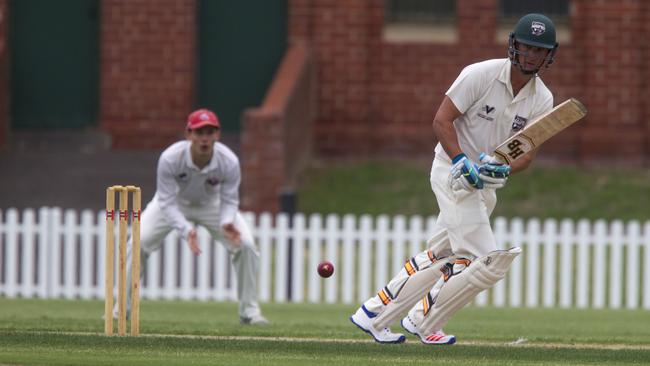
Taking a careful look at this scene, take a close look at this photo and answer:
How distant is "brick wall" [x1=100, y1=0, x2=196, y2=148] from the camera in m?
20.3

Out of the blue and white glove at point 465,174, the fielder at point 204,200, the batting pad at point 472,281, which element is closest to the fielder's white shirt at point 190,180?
the fielder at point 204,200

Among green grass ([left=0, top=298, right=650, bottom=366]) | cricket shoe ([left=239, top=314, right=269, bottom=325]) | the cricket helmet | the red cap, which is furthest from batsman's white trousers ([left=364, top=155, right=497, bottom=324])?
cricket shoe ([left=239, top=314, right=269, bottom=325])

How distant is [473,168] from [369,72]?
39.0 feet

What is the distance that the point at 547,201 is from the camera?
19.0 metres

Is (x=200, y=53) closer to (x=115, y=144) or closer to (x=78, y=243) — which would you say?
(x=115, y=144)

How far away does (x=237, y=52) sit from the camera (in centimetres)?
2058

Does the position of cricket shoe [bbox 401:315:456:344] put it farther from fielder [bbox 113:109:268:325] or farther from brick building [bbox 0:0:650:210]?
brick building [bbox 0:0:650:210]

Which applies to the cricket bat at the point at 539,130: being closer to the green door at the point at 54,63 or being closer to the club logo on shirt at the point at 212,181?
the club logo on shirt at the point at 212,181

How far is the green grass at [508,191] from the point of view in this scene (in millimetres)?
18750

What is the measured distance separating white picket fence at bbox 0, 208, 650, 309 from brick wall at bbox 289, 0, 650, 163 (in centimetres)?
432

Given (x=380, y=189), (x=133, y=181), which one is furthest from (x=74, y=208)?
(x=380, y=189)

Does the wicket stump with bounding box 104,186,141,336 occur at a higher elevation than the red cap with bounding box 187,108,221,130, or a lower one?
lower

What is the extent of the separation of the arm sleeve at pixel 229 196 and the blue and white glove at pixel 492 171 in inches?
126

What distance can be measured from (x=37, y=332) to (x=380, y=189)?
33.1 ft
